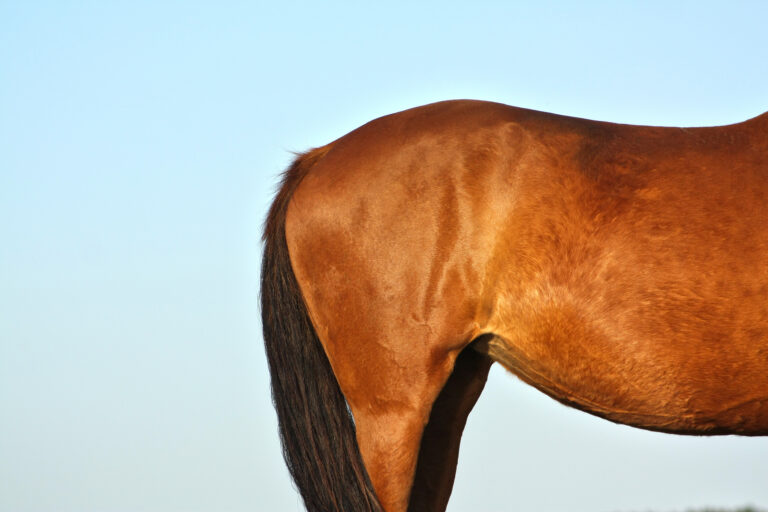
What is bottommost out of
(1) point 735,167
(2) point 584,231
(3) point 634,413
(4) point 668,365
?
(3) point 634,413

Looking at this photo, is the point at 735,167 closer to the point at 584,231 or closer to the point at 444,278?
the point at 584,231

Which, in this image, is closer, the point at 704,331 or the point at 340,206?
the point at 704,331

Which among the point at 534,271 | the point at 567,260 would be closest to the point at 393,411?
the point at 534,271

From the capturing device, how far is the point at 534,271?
11.7ft

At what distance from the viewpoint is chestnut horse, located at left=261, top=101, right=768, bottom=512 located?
3.48m

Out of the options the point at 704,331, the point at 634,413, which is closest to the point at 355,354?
the point at 634,413

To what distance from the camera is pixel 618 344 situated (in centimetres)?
352

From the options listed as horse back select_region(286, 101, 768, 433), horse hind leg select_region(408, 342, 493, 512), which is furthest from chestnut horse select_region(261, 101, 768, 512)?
horse hind leg select_region(408, 342, 493, 512)

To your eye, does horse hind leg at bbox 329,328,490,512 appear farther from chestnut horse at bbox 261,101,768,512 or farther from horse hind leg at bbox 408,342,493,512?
horse hind leg at bbox 408,342,493,512

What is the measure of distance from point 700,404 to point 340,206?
1742 mm

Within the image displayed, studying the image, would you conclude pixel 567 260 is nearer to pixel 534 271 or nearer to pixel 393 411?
pixel 534 271

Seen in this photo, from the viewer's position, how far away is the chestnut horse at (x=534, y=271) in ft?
11.4

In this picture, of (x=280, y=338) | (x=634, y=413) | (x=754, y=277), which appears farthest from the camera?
(x=280, y=338)

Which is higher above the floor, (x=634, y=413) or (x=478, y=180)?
(x=478, y=180)
